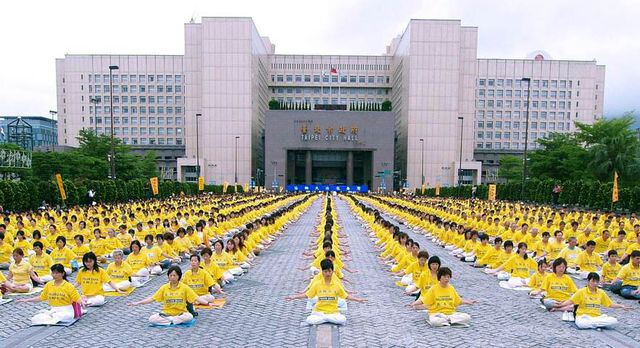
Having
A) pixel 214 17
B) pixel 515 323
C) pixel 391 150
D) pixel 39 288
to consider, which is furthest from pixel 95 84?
pixel 515 323

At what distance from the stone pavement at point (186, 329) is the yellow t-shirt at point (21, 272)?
854mm

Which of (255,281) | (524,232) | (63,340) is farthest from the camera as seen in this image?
(524,232)

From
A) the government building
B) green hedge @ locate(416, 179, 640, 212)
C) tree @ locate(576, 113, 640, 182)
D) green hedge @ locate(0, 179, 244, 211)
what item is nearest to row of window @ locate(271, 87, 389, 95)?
the government building

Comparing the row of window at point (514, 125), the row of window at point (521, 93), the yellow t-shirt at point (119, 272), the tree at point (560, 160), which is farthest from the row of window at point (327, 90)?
the yellow t-shirt at point (119, 272)

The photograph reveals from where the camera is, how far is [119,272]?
9.85 m

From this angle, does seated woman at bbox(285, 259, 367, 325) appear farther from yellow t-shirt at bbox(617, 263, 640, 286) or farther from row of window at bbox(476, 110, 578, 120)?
row of window at bbox(476, 110, 578, 120)

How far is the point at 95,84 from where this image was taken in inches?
3415

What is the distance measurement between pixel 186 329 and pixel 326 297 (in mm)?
2216

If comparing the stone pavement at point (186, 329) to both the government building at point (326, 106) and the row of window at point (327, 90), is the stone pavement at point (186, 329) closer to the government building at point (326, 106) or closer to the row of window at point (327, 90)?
the government building at point (326, 106)

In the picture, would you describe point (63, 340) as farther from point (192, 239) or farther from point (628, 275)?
point (628, 275)

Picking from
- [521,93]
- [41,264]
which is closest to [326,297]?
[41,264]

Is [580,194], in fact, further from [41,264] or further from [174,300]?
[41,264]

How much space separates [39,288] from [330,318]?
629cm

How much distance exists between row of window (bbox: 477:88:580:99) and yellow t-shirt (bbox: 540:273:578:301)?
87.7 metres
